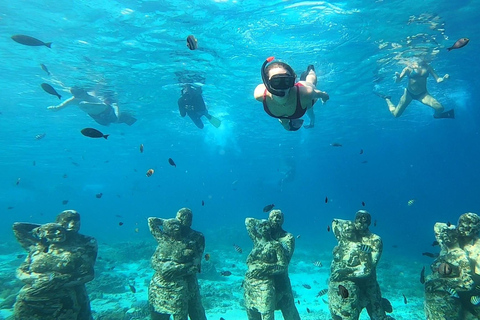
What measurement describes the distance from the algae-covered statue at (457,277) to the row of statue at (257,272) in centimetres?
1

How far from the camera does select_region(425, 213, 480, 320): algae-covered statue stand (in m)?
4.25

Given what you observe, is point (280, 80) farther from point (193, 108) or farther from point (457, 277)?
point (193, 108)

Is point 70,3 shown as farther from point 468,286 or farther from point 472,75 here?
point 472,75

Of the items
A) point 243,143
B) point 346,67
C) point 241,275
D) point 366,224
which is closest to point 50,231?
point 366,224

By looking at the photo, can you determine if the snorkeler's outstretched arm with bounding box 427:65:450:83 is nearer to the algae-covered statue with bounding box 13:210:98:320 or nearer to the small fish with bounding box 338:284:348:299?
the small fish with bounding box 338:284:348:299

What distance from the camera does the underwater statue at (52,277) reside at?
174 inches

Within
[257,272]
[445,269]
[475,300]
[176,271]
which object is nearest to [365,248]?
[445,269]

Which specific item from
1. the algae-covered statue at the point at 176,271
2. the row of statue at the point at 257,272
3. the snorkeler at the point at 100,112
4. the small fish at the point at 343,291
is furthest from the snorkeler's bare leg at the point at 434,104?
the snorkeler at the point at 100,112

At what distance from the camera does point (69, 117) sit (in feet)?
82.9

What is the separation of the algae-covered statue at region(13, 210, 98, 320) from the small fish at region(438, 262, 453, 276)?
20.8ft

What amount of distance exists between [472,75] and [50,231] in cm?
2863

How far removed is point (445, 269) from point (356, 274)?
139cm

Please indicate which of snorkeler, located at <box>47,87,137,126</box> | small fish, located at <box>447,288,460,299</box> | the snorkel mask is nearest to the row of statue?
small fish, located at <box>447,288,460,299</box>

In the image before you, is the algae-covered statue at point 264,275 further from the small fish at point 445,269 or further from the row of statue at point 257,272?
the small fish at point 445,269
